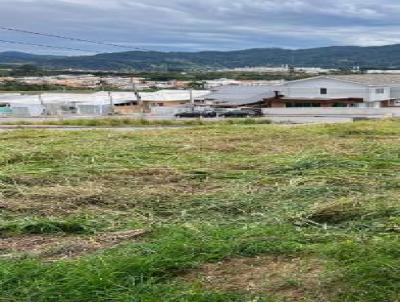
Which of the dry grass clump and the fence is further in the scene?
the fence

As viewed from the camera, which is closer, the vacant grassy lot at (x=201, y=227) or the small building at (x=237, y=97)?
the vacant grassy lot at (x=201, y=227)

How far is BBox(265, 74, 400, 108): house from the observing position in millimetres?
45562

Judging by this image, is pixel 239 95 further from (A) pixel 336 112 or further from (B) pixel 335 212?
(B) pixel 335 212

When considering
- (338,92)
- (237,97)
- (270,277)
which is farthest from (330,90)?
(270,277)

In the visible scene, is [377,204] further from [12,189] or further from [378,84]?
[378,84]

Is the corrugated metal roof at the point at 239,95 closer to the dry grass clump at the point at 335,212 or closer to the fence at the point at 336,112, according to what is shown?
the fence at the point at 336,112

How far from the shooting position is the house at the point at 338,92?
4556 cm

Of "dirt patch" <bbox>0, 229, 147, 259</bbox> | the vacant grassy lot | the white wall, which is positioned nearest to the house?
the white wall

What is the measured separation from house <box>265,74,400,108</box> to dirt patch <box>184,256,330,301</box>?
42.6m

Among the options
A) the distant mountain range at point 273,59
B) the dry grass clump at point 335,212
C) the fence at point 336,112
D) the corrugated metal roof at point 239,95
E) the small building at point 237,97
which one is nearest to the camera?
the dry grass clump at point 335,212

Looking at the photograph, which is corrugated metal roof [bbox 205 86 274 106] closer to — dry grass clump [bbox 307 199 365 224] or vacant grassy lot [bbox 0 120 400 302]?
vacant grassy lot [bbox 0 120 400 302]

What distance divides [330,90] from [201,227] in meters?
44.5

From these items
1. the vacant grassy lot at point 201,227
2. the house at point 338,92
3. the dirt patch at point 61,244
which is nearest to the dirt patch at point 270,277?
the vacant grassy lot at point 201,227

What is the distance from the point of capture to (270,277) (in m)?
3.46
